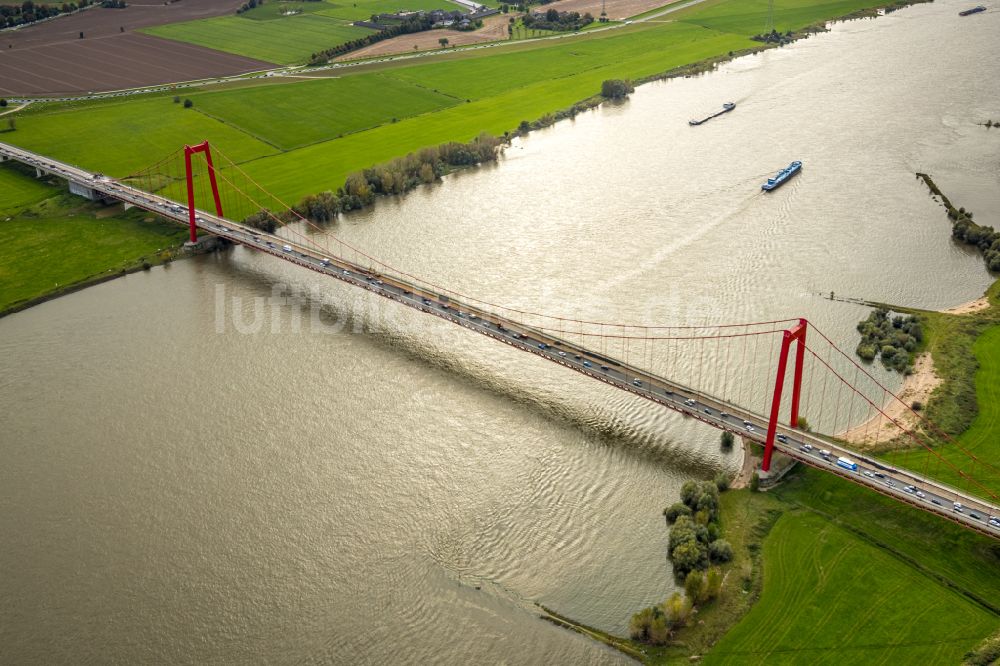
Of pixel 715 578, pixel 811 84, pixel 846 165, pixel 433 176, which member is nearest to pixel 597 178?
pixel 433 176

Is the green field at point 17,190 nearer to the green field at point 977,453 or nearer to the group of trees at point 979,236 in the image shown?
the green field at point 977,453

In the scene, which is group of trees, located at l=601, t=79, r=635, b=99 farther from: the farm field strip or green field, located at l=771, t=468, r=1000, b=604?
green field, located at l=771, t=468, r=1000, b=604

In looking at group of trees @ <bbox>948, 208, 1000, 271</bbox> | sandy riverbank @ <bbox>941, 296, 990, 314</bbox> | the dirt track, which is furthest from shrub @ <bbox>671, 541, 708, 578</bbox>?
the dirt track

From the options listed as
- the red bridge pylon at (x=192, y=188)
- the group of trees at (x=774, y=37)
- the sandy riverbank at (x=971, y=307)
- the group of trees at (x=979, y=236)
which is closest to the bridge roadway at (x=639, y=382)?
the red bridge pylon at (x=192, y=188)

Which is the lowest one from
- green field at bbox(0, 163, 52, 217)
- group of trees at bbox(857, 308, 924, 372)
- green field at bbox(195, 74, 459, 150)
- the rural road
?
group of trees at bbox(857, 308, 924, 372)

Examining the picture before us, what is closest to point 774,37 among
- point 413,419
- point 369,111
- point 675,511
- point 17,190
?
point 369,111

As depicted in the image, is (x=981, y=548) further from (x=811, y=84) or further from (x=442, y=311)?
(x=811, y=84)
